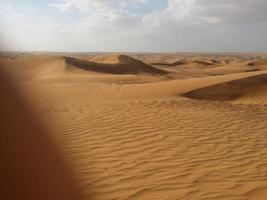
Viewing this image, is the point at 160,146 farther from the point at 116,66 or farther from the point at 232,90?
the point at 116,66

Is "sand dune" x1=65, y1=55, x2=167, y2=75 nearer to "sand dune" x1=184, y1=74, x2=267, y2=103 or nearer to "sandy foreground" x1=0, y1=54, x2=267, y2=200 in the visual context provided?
"sand dune" x1=184, y1=74, x2=267, y2=103

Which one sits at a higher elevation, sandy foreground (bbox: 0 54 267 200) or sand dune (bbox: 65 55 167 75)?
sand dune (bbox: 65 55 167 75)

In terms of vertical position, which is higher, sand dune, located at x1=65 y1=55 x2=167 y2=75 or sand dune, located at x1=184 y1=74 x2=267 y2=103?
sand dune, located at x1=65 y1=55 x2=167 y2=75

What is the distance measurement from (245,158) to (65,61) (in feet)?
81.6

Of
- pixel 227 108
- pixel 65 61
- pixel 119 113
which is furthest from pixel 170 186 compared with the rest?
pixel 65 61

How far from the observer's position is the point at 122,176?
5.02 metres

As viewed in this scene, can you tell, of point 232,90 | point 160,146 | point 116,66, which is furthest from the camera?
point 116,66

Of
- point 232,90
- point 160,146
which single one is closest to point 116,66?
point 232,90

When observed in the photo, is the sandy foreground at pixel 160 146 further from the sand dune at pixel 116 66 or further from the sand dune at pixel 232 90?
the sand dune at pixel 116 66

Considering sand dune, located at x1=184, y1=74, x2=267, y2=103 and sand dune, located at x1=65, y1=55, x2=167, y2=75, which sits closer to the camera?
sand dune, located at x1=184, y1=74, x2=267, y2=103

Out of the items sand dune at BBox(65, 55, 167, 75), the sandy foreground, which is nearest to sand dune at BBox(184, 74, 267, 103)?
the sandy foreground

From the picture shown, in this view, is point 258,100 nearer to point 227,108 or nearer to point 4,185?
point 227,108

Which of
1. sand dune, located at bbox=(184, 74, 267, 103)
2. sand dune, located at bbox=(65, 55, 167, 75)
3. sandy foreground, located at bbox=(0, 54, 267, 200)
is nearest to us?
sandy foreground, located at bbox=(0, 54, 267, 200)

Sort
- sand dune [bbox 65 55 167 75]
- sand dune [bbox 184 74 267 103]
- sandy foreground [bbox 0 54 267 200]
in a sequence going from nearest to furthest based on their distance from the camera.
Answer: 1. sandy foreground [bbox 0 54 267 200]
2. sand dune [bbox 184 74 267 103]
3. sand dune [bbox 65 55 167 75]
